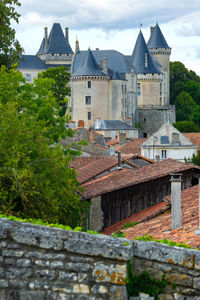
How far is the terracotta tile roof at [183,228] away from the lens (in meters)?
9.71

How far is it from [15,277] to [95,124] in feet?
261

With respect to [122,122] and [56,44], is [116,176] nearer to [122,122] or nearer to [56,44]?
[122,122]

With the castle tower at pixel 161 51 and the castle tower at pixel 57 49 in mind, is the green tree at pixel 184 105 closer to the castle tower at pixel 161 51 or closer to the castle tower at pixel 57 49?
the castle tower at pixel 161 51

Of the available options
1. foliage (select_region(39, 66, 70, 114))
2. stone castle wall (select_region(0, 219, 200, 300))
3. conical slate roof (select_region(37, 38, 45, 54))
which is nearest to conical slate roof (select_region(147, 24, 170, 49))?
foliage (select_region(39, 66, 70, 114))

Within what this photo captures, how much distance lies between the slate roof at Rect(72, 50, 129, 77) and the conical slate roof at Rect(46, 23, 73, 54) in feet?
42.4

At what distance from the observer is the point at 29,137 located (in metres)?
17.5

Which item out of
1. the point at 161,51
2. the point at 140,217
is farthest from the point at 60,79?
the point at 140,217

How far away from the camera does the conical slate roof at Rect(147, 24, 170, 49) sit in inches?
4156

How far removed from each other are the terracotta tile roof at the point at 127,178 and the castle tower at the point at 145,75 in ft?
247

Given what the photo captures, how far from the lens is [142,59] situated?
97.8 metres

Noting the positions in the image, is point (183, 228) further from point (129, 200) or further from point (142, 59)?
point (142, 59)

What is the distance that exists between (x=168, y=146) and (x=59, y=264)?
4548cm

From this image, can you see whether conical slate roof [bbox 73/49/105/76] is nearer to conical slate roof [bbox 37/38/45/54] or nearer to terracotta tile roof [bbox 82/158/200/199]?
conical slate roof [bbox 37/38/45/54]

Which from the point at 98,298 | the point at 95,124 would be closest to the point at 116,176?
the point at 98,298
